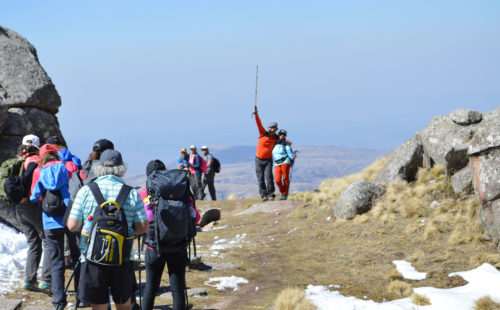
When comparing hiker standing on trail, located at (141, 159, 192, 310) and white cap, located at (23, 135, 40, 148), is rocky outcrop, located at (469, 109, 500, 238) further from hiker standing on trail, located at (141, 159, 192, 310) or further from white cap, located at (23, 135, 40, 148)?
white cap, located at (23, 135, 40, 148)

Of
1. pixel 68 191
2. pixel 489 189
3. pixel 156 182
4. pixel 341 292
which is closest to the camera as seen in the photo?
pixel 156 182

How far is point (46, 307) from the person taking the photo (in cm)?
810

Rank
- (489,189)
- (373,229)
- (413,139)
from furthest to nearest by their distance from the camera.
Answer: (413,139)
(373,229)
(489,189)

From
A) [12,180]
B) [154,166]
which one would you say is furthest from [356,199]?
[12,180]

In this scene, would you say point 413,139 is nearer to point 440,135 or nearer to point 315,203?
point 440,135

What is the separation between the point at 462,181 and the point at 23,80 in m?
12.9

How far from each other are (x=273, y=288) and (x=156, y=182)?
482 cm

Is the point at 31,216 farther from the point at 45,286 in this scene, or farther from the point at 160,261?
the point at 160,261

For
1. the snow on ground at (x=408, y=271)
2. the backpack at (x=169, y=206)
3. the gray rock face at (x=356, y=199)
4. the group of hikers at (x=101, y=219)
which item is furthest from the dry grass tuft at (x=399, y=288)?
the gray rock face at (x=356, y=199)

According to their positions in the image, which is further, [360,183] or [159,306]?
[360,183]

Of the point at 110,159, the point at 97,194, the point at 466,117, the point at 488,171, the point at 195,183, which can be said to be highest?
the point at 466,117

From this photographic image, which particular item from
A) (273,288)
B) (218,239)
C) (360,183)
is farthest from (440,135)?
(273,288)

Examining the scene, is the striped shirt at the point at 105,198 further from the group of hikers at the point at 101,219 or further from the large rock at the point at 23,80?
the large rock at the point at 23,80

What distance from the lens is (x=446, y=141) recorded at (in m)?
17.0
